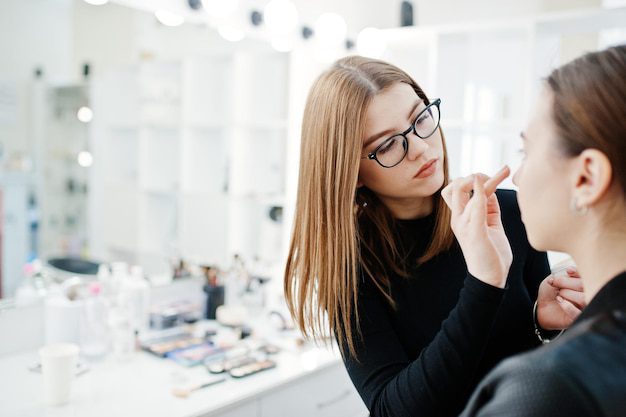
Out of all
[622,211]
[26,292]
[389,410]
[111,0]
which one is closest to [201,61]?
[111,0]

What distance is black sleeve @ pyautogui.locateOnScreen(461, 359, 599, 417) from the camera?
44 cm

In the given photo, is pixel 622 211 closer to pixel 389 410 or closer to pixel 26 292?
pixel 389 410

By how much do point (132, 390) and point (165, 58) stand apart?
118cm

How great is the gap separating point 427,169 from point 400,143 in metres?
0.07

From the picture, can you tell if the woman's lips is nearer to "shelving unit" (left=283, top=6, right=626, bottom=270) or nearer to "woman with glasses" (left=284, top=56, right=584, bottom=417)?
"woman with glasses" (left=284, top=56, right=584, bottom=417)

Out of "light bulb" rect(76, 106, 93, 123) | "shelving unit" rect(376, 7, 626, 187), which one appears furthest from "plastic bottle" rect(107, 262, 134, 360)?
"shelving unit" rect(376, 7, 626, 187)

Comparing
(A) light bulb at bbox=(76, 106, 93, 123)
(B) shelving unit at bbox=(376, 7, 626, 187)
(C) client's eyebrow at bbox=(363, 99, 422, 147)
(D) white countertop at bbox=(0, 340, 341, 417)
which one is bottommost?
(D) white countertop at bbox=(0, 340, 341, 417)

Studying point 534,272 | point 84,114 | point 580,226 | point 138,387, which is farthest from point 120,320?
point 580,226

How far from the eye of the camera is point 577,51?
2.06 m

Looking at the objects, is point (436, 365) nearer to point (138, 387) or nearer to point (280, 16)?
point (138, 387)

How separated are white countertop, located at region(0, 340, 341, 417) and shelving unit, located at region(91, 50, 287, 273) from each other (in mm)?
510

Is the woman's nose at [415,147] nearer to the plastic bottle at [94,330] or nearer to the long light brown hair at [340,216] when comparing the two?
the long light brown hair at [340,216]

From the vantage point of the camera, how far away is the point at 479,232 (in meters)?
0.78

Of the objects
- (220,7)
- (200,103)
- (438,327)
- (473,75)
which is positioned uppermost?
(220,7)
